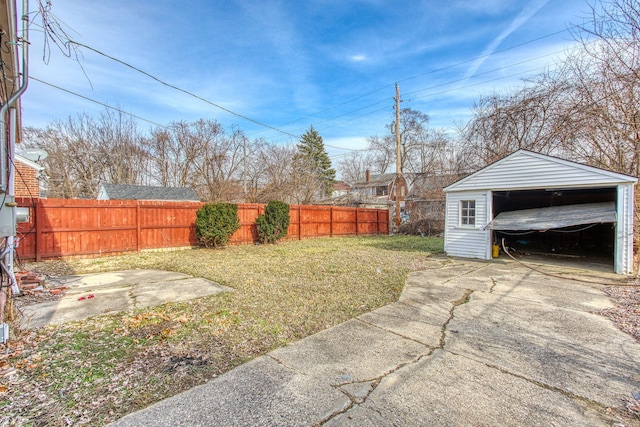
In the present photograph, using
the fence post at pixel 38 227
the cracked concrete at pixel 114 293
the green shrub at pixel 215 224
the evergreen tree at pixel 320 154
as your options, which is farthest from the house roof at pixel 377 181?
the cracked concrete at pixel 114 293

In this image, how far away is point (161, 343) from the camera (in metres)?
2.97

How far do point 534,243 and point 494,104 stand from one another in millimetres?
7041

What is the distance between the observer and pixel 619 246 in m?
6.62

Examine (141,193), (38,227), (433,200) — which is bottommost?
(38,227)

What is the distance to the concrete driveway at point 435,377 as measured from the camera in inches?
76.1

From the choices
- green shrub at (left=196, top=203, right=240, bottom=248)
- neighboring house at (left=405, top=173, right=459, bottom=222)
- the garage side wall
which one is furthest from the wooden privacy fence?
neighboring house at (left=405, top=173, right=459, bottom=222)

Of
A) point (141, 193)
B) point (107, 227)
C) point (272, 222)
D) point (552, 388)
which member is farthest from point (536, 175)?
point (141, 193)

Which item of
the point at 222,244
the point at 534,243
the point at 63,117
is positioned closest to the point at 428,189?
the point at 534,243

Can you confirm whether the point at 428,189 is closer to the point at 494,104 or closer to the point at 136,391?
the point at 494,104

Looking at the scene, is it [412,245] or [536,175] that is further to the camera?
[412,245]

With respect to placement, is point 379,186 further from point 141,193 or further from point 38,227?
point 38,227

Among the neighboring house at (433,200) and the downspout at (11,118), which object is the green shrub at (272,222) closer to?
the downspout at (11,118)

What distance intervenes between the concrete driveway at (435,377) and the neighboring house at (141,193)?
18.9 m

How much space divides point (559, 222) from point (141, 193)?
69.2ft
